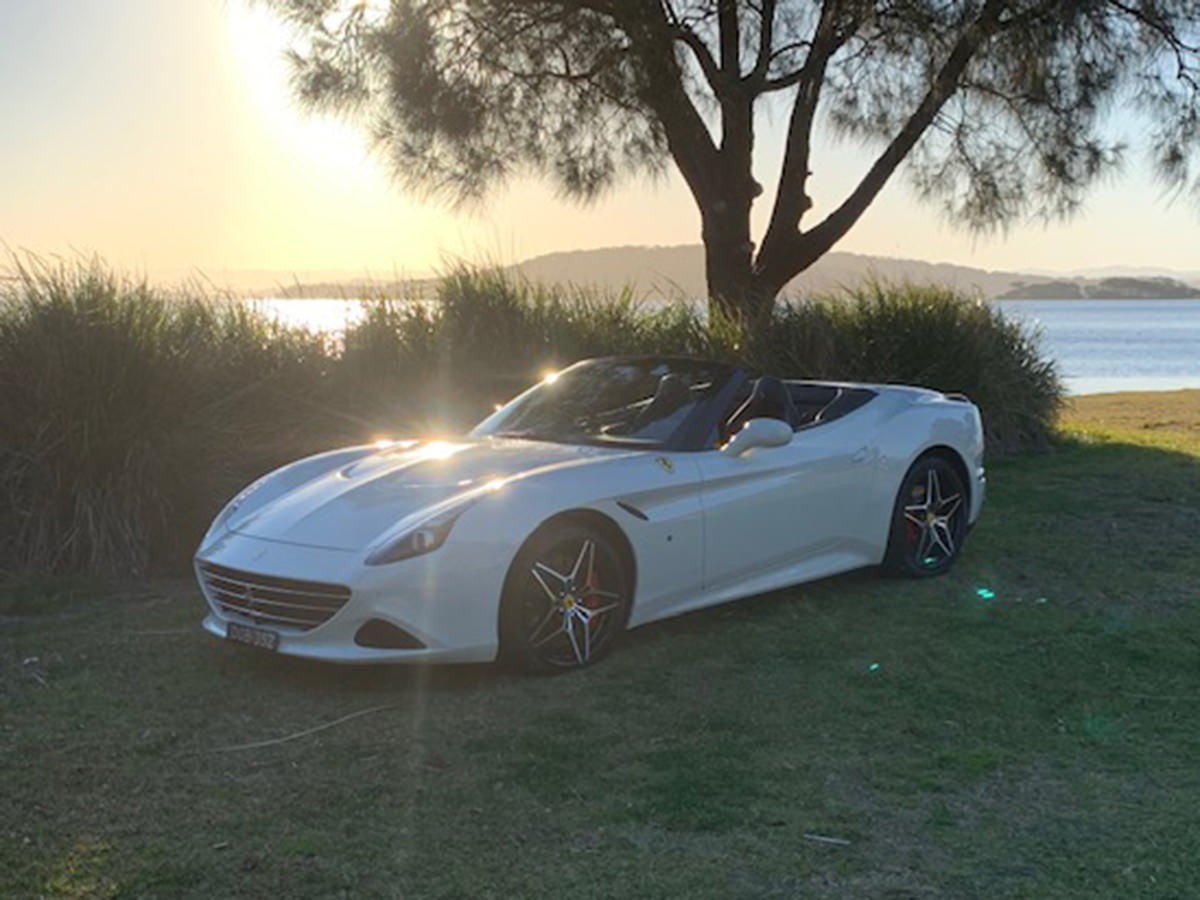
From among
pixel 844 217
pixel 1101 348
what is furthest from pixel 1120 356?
pixel 844 217

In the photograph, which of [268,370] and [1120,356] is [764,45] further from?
[1120,356]

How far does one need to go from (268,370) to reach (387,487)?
162 inches

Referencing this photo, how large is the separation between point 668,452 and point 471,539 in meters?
1.24

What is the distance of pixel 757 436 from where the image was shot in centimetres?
561

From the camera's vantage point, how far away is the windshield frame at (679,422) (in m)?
5.62

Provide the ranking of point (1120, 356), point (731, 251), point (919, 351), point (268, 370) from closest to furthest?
point (268, 370) → point (919, 351) → point (731, 251) → point (1120, 356)

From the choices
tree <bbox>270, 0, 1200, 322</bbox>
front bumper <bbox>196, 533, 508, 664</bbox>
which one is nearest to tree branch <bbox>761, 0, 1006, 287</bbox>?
tree <bbox>270, 0, 1200, 322</bbox>

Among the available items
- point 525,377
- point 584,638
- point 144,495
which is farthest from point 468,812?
→ point 525,377

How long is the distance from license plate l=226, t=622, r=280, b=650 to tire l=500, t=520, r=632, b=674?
896 millimetres

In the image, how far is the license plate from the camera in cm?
472

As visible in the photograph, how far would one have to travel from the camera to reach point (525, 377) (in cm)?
1023

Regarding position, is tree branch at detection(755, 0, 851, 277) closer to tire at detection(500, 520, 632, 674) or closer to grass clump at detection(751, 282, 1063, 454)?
grass clump at detection(751, 282, 1063, 454)

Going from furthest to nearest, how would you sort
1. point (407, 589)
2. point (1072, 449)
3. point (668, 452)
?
point (1072, 449)
point (668, 452)
point (407, 589)

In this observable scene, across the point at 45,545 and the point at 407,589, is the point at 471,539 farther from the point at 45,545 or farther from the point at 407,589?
the point at 45,545
